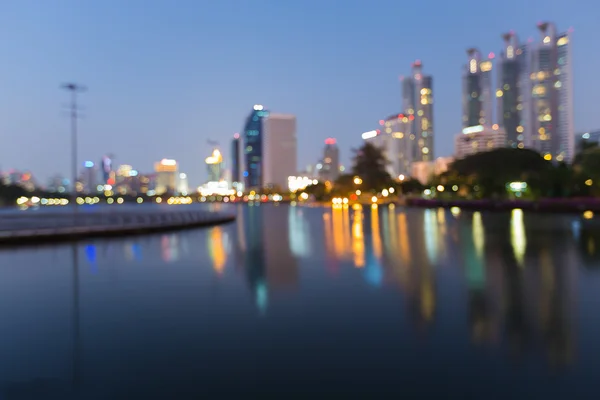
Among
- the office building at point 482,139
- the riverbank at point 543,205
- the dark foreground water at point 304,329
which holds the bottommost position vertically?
the dark foreground water at point 304,329

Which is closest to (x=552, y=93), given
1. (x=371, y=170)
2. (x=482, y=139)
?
(x=482, y=139)

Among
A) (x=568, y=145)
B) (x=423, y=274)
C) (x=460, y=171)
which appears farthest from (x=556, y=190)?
(x=568, y=145)

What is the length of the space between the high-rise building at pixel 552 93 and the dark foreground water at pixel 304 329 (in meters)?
175

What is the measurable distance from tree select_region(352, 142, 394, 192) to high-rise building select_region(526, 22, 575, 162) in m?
98.6

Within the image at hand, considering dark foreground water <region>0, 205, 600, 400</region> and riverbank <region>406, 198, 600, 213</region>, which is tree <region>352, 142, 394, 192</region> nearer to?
riverbank <region>406, 198, 600, 213</region>

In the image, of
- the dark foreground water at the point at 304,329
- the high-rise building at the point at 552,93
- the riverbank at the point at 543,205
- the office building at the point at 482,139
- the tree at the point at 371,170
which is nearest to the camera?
the dark foreground water at the point at 304,329

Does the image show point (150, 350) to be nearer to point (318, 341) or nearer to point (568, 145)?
point (318, 341)

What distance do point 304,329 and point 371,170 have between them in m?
86.3

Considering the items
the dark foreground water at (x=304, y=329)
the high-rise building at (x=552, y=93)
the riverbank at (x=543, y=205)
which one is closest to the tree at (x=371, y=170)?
the riverbank at (x=543, y=205)

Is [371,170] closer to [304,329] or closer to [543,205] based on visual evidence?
[543,205]

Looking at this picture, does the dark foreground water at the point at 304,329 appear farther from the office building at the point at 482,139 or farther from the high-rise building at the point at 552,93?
the office building at the point at 482,139

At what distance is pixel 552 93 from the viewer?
566 ft

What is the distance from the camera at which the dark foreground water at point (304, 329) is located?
450cm

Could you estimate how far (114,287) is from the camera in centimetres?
948
